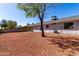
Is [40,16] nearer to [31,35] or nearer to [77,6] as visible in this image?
[31,35]

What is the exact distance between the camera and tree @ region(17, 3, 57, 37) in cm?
421

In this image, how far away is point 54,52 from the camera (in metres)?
4.10

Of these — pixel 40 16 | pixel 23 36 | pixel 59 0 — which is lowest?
pixel 23 36

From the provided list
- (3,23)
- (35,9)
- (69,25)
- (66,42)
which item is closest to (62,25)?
(69,25)

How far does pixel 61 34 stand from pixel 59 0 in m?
0.67

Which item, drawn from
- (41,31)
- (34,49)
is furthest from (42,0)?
(34,49)

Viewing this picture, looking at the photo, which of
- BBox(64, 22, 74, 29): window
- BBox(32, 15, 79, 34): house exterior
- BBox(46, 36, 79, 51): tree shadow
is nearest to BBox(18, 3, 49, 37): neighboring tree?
BBox(32, 15, 79, 34): house exterior

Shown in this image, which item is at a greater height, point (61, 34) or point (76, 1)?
point (76, 1)

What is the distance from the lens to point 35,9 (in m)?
4.39

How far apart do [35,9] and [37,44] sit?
0.68 metres

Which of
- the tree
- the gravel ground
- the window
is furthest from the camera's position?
the window

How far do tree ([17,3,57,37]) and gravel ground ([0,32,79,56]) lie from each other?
0.20m

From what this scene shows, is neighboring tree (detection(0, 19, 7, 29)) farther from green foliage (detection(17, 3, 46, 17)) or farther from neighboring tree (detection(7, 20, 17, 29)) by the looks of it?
green foliage (detection(17, 3, 46, 17))

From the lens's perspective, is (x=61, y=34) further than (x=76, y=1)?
Yes
